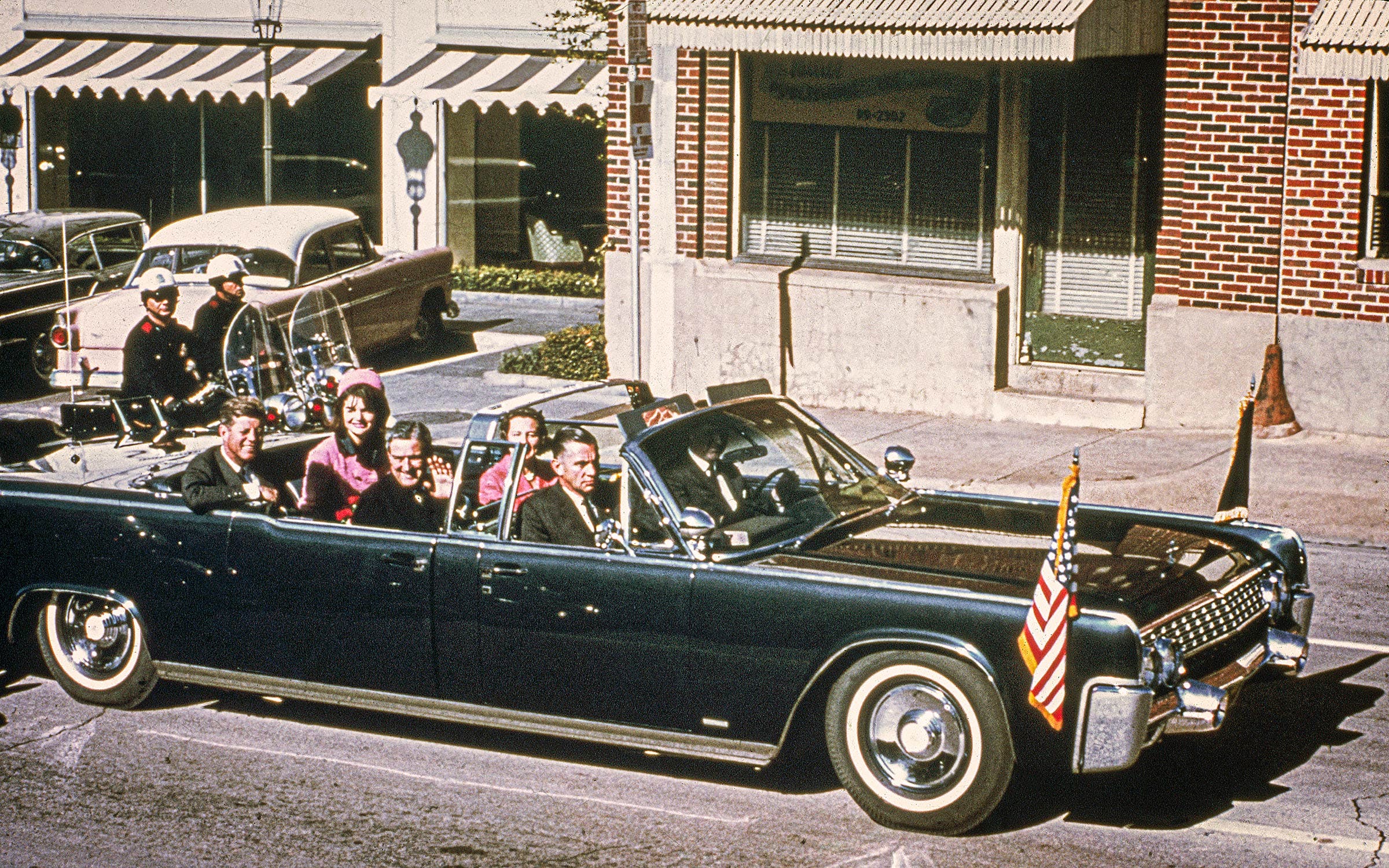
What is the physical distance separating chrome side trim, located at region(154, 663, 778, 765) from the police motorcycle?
15.8 ft

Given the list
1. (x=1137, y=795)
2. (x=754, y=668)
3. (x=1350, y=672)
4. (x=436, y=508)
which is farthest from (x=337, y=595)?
(x=1350, y=672)

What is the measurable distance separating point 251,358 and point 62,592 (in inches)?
205

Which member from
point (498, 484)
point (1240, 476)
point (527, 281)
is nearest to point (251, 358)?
point (498, 484)

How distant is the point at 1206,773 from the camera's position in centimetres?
715

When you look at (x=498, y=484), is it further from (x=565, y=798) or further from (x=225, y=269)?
(x=225, y=269)

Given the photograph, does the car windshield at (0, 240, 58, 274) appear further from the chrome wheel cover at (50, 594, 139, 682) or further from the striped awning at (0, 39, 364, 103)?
the chrome wheel cover at (50, 594, 139, 682)

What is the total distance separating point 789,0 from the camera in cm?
1552

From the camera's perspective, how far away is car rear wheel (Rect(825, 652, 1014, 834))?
6336mm

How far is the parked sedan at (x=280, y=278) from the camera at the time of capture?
54.3 ft

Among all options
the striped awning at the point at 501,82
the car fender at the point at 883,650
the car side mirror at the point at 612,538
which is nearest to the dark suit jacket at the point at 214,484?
the car side mirror at the point at 612,538

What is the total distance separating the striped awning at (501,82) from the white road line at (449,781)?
14.7 meters

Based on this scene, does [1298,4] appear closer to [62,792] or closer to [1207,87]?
[1207,87]

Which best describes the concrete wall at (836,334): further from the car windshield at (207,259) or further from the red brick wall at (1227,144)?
the car windshield at (207,259)

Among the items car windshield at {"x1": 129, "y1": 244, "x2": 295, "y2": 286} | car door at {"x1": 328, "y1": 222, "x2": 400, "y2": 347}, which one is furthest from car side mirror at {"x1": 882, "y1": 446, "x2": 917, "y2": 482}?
car door at {"x1": 328, "y1": 222, "x2": 400, "y2": 347}
